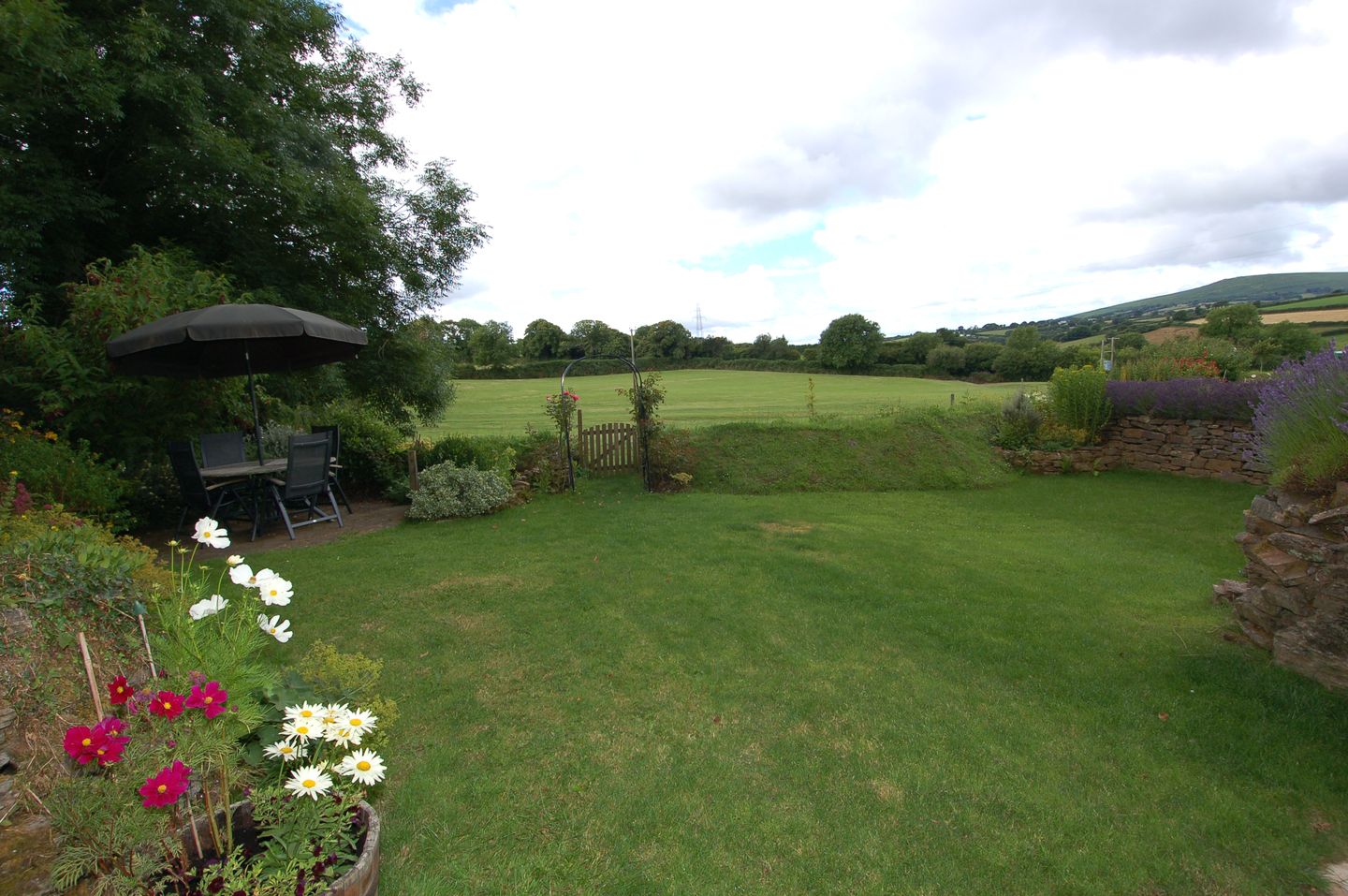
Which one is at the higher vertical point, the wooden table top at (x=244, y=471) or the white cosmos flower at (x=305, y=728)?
the wooden table top at (x=244, y=471)

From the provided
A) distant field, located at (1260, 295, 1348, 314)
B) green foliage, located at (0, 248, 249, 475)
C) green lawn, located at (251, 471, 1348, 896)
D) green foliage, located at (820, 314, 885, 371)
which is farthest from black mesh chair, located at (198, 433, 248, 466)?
green foliage, located at (820, 314, 885, 371)

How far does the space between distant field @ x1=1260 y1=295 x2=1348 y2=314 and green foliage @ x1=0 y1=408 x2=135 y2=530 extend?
29.6m

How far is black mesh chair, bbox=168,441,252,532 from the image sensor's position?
6176 mm

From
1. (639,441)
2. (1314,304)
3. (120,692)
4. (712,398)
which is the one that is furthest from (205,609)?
(1314,304)

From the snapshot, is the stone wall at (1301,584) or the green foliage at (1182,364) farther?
the green foliage at (1182,364)

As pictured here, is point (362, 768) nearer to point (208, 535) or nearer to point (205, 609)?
point (205, 609)

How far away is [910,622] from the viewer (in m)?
4.37

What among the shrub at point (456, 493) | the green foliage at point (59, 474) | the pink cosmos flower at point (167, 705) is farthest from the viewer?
the shrub at point (456, 493)

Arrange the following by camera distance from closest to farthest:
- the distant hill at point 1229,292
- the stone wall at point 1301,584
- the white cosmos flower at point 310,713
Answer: the white cosmos flower at point 310,713 < the stone wall at point 1301,584 < the distant hill at point 1229,292

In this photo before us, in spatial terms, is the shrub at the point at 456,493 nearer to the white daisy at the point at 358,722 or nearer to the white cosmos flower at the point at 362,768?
the white daisy at the point at 358,722

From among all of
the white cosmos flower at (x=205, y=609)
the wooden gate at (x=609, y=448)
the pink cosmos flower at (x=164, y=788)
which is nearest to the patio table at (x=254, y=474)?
the wooden gate at (x=609, y=448)

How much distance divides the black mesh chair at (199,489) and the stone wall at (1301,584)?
839 centimetres

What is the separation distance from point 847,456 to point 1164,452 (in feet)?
16.8

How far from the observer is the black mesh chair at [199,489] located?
618 centimetres
